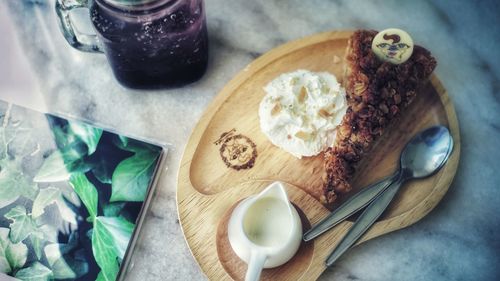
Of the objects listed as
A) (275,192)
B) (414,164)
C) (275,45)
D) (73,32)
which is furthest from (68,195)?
(414,164)

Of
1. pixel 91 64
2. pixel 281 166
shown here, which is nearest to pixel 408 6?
pixel 281 166

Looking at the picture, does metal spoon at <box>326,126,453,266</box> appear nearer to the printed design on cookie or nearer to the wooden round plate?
the wooden round plate

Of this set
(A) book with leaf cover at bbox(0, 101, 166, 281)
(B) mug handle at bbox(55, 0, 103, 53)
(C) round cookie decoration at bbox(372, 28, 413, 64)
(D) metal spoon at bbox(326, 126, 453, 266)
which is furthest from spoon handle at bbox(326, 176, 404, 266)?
(B) mug handle at bbox(55, 0, 103, 53)

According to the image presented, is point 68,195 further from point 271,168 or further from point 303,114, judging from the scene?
point 303,114

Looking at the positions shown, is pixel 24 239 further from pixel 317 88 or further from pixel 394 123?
pixel 394 123

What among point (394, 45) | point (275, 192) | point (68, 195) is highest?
point (394, 45)

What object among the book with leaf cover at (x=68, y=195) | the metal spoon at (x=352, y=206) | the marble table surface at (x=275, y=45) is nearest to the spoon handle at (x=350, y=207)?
the metal spoon at (x=352, y=206)

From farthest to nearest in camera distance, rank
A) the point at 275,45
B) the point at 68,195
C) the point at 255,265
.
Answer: the point at 275,45 → the point at 68,195 → the point at 255,265
